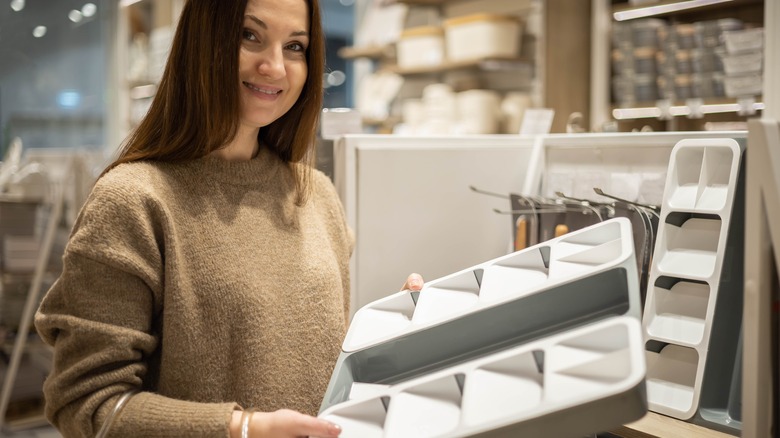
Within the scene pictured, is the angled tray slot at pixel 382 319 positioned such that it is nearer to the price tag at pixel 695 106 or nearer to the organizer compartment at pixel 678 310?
the organizer compartment at pixel 678 310

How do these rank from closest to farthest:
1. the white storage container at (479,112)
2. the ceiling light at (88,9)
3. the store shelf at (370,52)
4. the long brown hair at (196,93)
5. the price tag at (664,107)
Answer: the long brown hair at (196,93) < the price tag at (664,107) < the white storage container at (479,112) < the store shelf at (370,52) < the ceiling light at (88,9)

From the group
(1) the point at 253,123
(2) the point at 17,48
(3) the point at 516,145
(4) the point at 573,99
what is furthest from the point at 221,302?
(2) the point at 17,48

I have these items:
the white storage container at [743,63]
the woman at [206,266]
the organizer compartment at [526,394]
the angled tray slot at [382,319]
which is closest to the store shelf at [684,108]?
the white storage container at [743,63]

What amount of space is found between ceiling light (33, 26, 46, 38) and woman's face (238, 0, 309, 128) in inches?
201

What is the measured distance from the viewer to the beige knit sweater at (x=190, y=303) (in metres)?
1.06

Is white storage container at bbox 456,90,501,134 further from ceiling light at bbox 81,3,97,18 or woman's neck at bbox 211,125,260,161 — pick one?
ceiling light at bbox 81,3,97,18

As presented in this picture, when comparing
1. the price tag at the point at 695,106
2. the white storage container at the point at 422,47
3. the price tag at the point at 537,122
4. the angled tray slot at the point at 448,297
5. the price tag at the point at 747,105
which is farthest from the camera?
the white storage container at the point at 422,47

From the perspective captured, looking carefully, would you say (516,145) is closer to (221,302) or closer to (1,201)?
(221,302)

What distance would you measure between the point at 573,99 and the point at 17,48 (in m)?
3.94

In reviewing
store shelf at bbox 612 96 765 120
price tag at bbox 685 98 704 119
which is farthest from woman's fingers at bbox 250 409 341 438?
price tag at bbox 685 98 704 119

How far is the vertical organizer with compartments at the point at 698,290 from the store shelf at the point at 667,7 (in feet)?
7.98

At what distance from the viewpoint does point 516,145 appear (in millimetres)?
2094

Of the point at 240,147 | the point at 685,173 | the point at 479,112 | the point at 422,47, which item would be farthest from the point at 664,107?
the point at 240,147

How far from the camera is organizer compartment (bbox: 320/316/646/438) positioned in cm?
74
